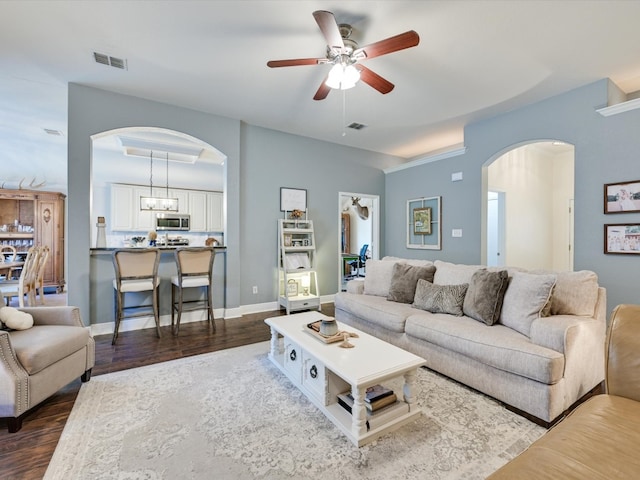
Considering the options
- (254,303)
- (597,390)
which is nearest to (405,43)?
(597,390)

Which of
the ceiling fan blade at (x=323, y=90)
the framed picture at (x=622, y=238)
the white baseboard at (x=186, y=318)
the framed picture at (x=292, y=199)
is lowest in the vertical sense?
the white baseboard at (x=186, y=318)

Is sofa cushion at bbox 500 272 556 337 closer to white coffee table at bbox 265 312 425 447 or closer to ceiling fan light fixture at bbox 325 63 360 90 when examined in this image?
white coffee table at bbox 265 312 425 447

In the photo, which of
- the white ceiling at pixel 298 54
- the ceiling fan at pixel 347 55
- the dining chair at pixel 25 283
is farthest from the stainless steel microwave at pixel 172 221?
the ceiling fan at pixel 347 55

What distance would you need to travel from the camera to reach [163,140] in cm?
477

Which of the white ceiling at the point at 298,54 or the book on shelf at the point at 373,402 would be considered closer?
the book on shelf at the point at 373,402

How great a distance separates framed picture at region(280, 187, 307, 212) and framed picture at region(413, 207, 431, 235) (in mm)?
2096

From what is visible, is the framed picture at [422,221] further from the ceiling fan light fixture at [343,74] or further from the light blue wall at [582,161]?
the ceiling fan light fixture at [343,74]

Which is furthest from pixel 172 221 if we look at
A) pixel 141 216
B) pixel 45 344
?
pixel 45 344

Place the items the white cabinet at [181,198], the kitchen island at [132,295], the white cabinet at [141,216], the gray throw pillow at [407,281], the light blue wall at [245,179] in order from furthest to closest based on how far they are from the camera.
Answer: the white cabinet at [181,198] → the white cabinet at [141,216] → the kitchen island at [132,295] → the light blue wall at [245,179] → the gray throw pillow at [407,281]

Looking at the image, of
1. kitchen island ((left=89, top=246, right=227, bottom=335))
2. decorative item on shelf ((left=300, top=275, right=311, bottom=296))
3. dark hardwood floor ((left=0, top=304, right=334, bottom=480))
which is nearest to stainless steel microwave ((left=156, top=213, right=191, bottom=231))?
kitchen island ((left=89, top=246, right=227, bottom=335))

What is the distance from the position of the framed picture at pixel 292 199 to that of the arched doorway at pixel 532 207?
10.8ft

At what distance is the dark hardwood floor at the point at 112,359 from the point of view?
5.09ft

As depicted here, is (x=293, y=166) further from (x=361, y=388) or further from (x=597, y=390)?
(x=597, y=390)

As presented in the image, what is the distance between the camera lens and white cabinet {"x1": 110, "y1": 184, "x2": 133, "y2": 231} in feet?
23.0
